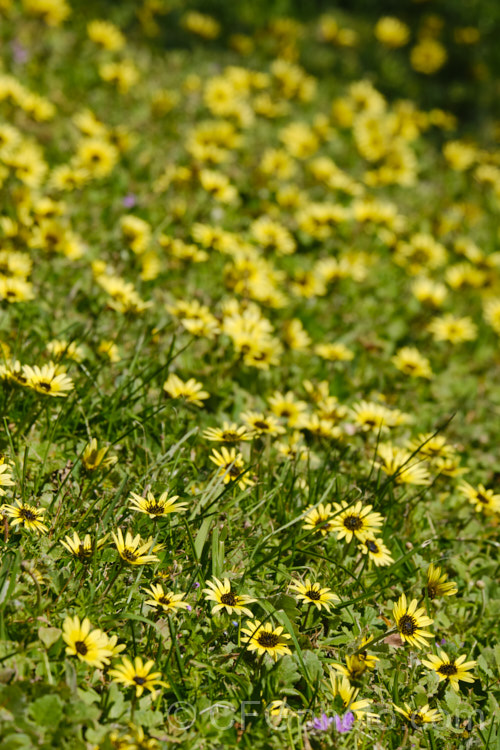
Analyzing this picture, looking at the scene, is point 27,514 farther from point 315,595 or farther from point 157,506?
point 315,595

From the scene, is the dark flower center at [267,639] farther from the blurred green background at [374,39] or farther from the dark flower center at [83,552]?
the blurred green background at [374,39]

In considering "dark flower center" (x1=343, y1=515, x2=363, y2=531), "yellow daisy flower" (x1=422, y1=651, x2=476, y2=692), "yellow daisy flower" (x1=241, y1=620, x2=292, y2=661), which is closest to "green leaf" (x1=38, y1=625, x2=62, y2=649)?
"yellow daisy flower" (x1=241, y1=620, x2=292, y2=661)

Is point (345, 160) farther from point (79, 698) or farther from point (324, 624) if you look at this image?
point (79, 698)

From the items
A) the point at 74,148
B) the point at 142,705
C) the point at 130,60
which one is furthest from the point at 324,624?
the point at 130,60

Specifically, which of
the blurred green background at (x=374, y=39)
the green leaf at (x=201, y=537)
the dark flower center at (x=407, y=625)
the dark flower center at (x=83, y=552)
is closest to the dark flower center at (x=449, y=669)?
the dark flower center at (x=407, y=625)

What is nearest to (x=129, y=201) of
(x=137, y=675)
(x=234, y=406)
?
(x=234, y=406)

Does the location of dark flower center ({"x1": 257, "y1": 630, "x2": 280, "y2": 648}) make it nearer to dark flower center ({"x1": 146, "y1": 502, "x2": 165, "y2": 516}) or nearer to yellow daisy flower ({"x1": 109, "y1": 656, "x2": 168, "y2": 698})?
yellow daisy flower ({"x1": 109, "y1": 656, "x2": 168, "y2": 698})
